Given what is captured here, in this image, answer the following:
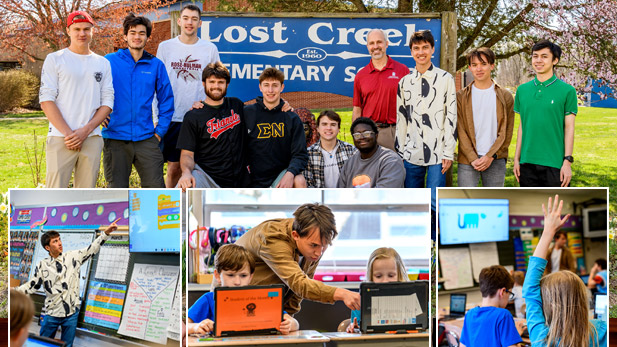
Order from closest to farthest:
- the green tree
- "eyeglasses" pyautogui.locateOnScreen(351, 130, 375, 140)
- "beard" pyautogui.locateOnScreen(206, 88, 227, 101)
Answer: "eyeglasses" pyautogui.locateOnScreen(351, 130, 375, 140) < "beard" pyautogui.locateOnScreen(206, 88, 227, 101) < the green tree

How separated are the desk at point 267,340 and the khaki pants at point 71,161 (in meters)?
1.79

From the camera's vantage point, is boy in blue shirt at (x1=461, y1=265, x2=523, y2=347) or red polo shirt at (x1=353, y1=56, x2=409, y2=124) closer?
boy in blue shirt at (x1=461, y1=265, x2=523, y2=347)

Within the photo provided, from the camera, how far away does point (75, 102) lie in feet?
15.8

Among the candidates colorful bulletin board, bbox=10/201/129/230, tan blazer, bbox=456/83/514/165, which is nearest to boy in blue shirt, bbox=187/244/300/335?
colorful bulletin board, bbox=10/201/129/230

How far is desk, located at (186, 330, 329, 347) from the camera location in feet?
12.7

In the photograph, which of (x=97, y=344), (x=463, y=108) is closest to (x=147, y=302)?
(x=97, y=344)

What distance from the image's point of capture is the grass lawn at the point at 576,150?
11352mm

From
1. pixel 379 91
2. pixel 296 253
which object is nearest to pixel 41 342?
pixel 296 253

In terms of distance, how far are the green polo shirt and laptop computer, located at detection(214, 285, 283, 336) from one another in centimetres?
244

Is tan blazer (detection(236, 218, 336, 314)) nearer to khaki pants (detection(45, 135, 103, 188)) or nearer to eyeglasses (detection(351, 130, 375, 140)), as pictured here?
eyeglasses (detection(351, 130, 375, 140))

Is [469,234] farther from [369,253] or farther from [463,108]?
[463,108]

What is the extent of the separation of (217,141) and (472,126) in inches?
80.5

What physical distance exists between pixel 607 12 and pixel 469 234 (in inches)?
243

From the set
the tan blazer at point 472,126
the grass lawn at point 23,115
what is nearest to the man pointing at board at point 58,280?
the tan blazer at point 472,126
